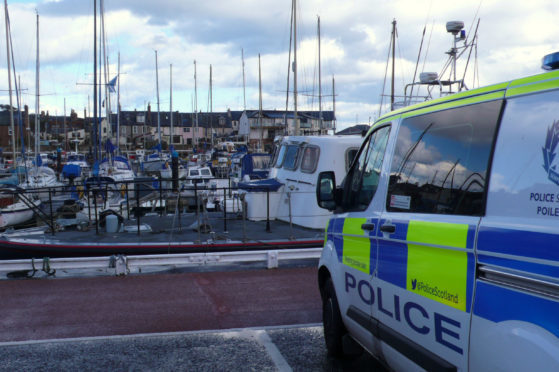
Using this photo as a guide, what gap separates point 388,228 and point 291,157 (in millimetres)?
9470

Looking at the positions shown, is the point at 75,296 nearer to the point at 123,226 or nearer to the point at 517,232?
the point at 123,226

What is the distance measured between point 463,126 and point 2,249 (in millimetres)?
10904

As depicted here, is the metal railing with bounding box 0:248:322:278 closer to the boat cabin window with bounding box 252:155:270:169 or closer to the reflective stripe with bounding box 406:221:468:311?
the reflective stripe with bounding box 406:221:468:311

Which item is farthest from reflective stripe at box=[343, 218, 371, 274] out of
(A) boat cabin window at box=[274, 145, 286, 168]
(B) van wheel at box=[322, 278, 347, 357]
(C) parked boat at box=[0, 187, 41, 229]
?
(C) parked boat at box=[0, 187, 41, 229]

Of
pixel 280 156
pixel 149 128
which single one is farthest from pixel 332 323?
pixel 149 128

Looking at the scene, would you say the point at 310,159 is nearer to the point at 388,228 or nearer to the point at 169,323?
the point at 169,323

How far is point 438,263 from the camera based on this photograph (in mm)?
2965

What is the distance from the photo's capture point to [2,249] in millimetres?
11281

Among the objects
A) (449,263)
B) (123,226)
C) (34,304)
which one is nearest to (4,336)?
(34,304)

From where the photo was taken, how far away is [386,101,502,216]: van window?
281 cm

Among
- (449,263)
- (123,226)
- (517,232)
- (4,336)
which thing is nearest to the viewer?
(517,232)

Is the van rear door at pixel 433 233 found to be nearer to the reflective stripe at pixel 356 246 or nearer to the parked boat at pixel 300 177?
the reflective stripe at pixel 356 246

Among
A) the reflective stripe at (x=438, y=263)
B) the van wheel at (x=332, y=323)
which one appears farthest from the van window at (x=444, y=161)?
the van wheel at (x=332, y=323)

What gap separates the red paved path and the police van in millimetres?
2435
